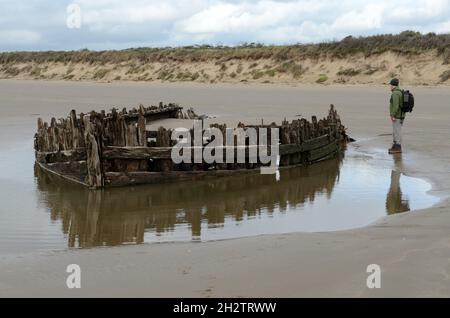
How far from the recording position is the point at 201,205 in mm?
8898

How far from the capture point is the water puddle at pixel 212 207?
7.21 m

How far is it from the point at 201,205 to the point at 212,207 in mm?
208

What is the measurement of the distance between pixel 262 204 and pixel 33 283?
451cm

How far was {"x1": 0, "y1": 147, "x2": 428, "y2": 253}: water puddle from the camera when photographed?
721cm

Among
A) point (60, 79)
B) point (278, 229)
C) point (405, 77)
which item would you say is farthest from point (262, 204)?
point (60, 79)

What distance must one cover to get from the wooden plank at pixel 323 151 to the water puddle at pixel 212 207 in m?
1.16

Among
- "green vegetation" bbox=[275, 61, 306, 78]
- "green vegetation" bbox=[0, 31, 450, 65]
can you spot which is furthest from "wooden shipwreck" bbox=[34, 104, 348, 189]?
"green vegetation" bbox=[275, 61, 306, 78]

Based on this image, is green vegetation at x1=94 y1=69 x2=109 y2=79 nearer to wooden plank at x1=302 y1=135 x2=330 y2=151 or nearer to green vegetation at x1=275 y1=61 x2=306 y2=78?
green vegetation at x1=275 y1=61 x2=306 y2=78

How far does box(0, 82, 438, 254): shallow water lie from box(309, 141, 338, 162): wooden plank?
52 centimetres

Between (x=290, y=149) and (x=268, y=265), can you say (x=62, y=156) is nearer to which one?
(x=290, y=149)

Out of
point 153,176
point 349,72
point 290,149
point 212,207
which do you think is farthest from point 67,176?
point 349,72

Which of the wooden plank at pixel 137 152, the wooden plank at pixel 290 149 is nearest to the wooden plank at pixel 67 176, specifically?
the wooden plank at pixel 137 152

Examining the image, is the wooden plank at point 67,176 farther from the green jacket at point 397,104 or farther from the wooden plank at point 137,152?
the green jacket at point 397,104

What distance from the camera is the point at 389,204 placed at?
872cm
